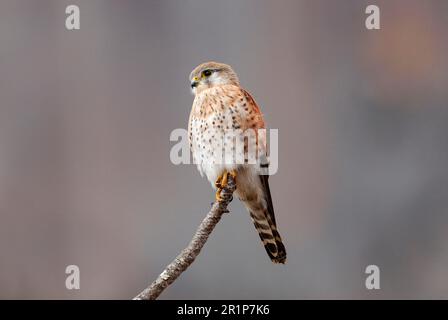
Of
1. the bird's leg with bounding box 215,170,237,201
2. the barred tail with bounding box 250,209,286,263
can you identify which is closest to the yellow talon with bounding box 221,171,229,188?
the bird's leg with bounding box 215,170,237,201

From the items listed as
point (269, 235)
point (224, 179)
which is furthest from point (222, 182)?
point (269, 235)

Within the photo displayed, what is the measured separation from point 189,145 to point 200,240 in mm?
863

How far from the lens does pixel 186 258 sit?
1.40 m

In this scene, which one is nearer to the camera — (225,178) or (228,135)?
(225,178)

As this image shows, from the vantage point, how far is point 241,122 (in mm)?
2033

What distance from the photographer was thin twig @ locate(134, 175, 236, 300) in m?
1.33

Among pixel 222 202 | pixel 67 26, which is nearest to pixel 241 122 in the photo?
pixel 222 202

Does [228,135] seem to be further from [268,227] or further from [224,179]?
[268,227]

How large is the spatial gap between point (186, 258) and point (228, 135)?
2.33ft

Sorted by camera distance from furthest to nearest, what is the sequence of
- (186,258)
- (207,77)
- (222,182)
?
(207,77), (222,182), (186,258)

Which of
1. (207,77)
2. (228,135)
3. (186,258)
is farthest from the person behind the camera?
(207,77)

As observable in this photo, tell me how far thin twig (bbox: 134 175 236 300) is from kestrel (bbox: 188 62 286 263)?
1.20 feet

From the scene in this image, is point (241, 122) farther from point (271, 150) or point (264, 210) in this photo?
point (264, 210)

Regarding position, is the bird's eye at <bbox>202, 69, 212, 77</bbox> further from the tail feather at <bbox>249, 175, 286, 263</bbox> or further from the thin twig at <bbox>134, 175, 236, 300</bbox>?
the thin twig at <bbox>134, 175, 236, 300</bbox>
